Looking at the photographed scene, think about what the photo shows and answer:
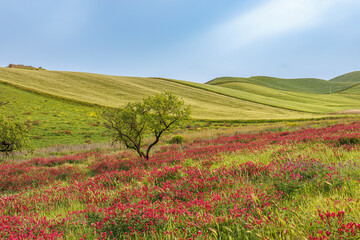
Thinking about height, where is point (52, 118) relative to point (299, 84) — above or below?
below

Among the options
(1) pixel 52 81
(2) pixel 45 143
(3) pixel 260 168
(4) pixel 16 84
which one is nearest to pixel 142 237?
(3) pixel 260 168

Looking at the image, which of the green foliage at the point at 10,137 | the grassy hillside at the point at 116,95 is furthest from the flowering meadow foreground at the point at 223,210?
the grassy hillside at the point at 116,95

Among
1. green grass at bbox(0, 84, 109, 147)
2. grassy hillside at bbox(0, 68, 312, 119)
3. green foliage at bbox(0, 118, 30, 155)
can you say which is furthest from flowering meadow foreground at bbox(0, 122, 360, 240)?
grassy hillside at bbox(0, 68, 312, 119)

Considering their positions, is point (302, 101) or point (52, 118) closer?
point (52, 118)

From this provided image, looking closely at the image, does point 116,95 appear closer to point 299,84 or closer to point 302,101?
point 302,101

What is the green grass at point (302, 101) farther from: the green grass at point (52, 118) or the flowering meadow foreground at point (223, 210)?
the flowering meadow foreground at point (223, 210)

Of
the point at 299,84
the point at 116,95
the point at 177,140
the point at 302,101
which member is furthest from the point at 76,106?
the point at 299,84

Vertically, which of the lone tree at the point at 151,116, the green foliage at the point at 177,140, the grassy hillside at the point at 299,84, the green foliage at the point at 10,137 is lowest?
the green foliage at the point at 177,140

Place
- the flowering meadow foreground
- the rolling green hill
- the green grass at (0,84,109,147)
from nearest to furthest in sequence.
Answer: the flowering meadow foreground, the green grass at (0,84,109,147), the rolling green hill

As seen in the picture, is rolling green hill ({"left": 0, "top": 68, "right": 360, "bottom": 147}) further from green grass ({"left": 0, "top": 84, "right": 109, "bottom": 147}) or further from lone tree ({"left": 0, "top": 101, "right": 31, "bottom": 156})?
lone tree ({"left": 0, "top": 101, "right": 31, "bottom": 156})

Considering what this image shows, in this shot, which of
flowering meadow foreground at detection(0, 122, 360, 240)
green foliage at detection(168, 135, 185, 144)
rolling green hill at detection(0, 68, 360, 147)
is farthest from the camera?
rolling green hill at detection(0, 68, 360, 147)

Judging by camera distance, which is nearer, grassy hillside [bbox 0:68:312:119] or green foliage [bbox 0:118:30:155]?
green foliage [bbox 0:118:30:155]

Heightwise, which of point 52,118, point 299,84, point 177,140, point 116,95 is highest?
point 299,84

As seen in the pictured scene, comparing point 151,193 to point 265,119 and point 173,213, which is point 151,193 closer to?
point 173,213
